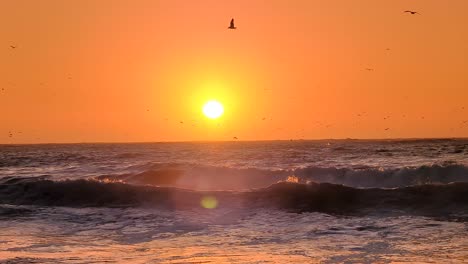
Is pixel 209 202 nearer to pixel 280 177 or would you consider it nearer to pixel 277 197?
pixel 277 197

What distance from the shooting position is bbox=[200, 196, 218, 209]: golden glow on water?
25047 mm

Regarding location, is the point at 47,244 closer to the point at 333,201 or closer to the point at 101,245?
the point at 101,245

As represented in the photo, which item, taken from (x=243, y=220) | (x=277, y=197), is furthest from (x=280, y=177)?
(x=243, y=220)

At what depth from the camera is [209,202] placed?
25969 millimetres

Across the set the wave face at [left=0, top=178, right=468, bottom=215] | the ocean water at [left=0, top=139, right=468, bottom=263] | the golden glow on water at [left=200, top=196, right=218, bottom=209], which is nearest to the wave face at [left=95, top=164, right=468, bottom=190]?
the ocean water at [left=0, top=139, right=468, bottom=263]

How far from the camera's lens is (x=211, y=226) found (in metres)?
19.2

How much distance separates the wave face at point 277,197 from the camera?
2412 centimetres

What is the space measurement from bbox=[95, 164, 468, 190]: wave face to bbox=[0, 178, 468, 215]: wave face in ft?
14.8

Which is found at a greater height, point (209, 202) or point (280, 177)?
point (280, 177)

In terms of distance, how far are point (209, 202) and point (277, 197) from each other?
2628 mm

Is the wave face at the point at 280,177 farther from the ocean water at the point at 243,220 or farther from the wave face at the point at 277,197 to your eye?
the wave face at the point at 277,197

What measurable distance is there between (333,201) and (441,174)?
39.5ft

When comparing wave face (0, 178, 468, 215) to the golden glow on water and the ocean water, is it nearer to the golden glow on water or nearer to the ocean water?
the ocean water

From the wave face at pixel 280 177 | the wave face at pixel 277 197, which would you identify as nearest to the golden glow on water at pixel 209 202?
the wave face at pixel 277 197
